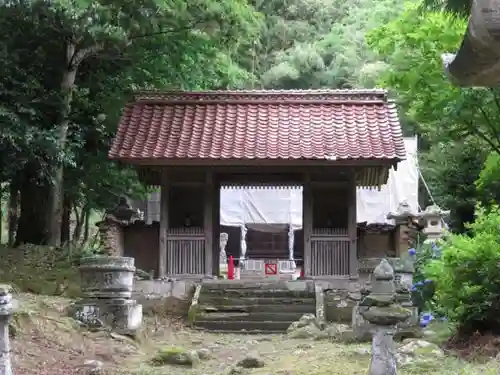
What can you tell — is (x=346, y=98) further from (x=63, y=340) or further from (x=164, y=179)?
(x=63, y=340)

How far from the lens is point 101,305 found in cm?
1138

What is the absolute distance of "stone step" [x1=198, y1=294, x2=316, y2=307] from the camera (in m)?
15.2

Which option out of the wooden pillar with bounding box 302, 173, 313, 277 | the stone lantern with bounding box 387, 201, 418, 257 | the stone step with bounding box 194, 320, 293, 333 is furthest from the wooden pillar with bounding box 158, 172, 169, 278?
the stone lantern with bounding box 387, 201, 418, 257

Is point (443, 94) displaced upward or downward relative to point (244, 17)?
downward

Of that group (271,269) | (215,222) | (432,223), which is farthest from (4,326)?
(271,269)

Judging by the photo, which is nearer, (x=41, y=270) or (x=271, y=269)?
(x=41, y=270)

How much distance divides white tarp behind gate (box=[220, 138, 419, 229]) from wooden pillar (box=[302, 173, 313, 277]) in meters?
8.62

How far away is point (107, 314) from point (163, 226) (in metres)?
4.98

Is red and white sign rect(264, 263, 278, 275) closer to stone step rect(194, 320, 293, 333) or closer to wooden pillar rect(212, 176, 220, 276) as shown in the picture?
wooden pillar rect(212, 176, 220, 276)

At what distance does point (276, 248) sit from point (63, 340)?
1647cm

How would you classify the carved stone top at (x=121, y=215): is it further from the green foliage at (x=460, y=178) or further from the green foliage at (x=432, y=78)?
the green foliage at (x=460, y=178)

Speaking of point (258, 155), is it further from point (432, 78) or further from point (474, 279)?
point (474, 279)

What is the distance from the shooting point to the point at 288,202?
83.8 ft

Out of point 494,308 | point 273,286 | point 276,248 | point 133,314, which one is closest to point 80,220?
point 276,248
